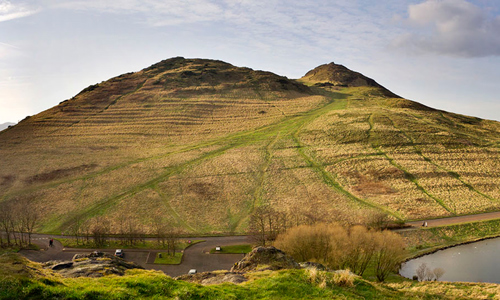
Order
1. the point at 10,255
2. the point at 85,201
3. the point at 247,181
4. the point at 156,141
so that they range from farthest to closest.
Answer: the point at 156,141 < the point at 247,181 < the point at 85,201 < the point at 10,255

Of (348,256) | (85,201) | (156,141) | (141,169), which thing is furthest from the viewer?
(156,141)

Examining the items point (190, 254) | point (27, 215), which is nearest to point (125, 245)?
point (190, 254)

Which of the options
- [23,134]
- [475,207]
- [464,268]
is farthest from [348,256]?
[23,134]

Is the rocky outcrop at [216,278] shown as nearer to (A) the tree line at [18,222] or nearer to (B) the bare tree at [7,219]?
(A) the tree line at [18,222]

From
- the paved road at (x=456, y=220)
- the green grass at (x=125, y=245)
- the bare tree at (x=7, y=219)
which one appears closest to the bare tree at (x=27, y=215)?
the bare tree at (x=7, y=219)

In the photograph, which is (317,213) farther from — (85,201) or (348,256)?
(85,201)

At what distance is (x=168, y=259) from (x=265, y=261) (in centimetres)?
3311

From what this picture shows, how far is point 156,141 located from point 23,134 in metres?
48.5

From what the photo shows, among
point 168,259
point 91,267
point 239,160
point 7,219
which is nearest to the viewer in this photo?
point 91,267

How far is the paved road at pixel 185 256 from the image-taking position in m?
52.3

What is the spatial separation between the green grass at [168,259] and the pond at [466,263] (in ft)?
114

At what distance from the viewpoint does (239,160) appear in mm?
98188

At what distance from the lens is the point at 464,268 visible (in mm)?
50531

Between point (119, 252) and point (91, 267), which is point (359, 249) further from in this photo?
point (119, 252)
